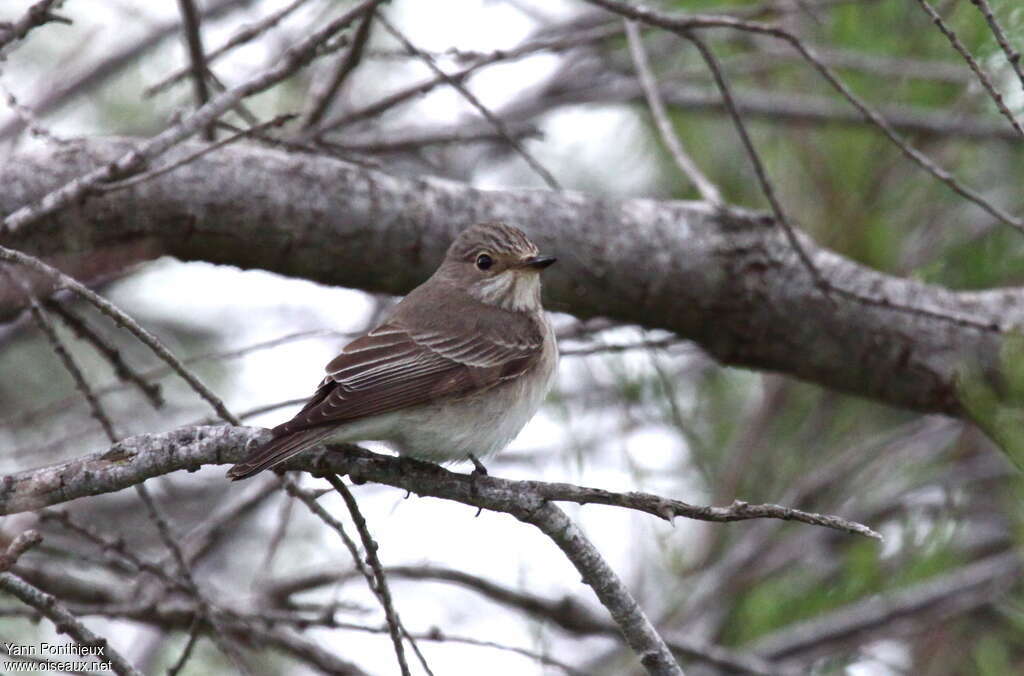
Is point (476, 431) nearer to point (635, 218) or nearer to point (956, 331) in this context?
point (635, 218)

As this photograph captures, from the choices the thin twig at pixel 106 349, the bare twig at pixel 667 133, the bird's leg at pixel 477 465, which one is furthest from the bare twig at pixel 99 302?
the bare twig at pixel 667 133

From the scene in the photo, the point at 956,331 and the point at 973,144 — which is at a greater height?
the point at 973,144

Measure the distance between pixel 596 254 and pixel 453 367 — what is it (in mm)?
937

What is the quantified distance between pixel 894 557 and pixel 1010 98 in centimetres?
222

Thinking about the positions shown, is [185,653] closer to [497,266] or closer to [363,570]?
[363,570]

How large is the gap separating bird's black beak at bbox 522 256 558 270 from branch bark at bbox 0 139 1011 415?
0.32m

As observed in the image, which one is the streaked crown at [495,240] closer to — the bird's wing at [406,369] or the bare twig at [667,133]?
the bird's wing at [406,369]

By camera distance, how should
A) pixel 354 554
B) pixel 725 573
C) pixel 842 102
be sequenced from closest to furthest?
pixel 354 554
pixel 725 573
pixel 842 102

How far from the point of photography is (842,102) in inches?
229

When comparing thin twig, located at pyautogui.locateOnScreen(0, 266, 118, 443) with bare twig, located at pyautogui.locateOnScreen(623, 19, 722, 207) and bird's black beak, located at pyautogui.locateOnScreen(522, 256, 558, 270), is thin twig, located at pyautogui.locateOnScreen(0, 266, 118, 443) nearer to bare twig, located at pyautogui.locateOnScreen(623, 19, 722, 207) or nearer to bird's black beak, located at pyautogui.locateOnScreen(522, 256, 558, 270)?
bird's black beak, located at pyautogui.locateOnScreen(522, 256, 558, 270)

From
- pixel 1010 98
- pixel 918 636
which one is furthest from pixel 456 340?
pixel 918 636

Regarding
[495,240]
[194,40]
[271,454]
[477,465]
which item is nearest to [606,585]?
[271,454]

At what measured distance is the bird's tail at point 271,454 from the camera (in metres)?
2.78

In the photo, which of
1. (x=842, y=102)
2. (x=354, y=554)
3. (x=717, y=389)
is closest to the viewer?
(x=354, y=554)
